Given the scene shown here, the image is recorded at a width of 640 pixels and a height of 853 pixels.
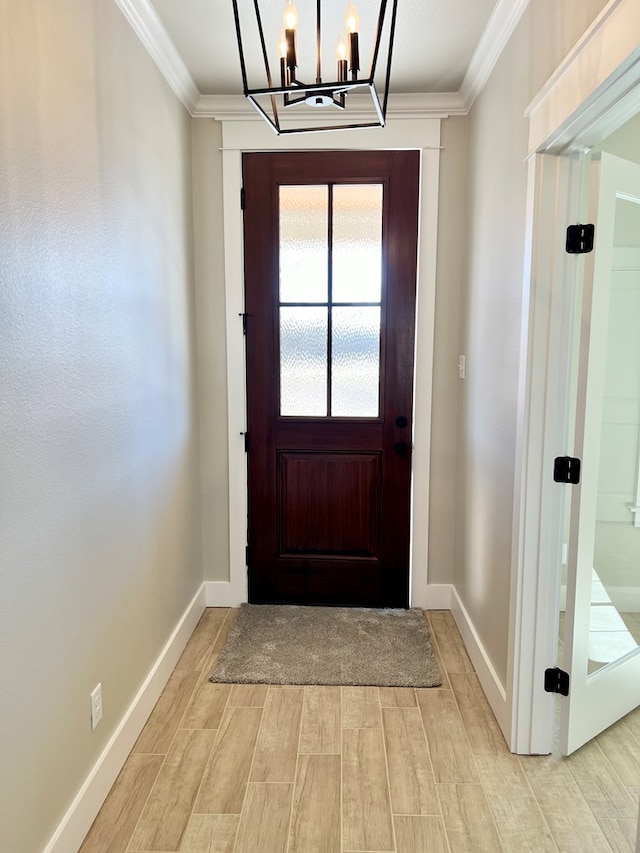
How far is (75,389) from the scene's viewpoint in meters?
1.57

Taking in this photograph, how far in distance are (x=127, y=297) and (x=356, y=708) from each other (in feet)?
5.73

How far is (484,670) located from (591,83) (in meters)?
2.04

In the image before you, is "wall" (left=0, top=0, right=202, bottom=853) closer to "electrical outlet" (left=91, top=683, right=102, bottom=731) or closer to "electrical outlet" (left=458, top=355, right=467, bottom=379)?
"electrical outlet" (left=91, top=683, right=102, bottom=731)

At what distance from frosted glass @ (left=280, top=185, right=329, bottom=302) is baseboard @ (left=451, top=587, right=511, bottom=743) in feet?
5.64

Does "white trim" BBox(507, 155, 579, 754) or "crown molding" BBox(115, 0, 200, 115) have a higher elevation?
"crown molding" BBox(115, 0, 200, 115)

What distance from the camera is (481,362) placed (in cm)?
248

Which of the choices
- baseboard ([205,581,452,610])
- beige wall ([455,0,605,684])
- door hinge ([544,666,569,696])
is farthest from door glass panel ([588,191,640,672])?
baseboard ([205,581,452,610])

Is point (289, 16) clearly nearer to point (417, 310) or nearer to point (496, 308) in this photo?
point (496, 308)

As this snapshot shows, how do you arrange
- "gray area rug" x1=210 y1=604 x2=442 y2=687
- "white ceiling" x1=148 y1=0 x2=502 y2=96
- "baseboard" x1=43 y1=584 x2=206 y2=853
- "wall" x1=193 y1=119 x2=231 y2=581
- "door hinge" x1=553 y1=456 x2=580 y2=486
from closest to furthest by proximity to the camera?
"baseboard" x1=43 y1=584 x2=206 y2=853 < "door hinge" x1=553 y1=456 x2=580 y2=486 < "white ceiling" x1=148 y1=0 x2=502 y2=96 < "gray area rug" x1=210 y1=604 x2=442 y2=687 < "wall" x1=193 y1=119 x2=231 y2=581

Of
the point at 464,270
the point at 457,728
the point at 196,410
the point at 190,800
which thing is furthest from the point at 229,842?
the point at 464,270

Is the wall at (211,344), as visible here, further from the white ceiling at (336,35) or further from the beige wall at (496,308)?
the beige wall at (496,308)

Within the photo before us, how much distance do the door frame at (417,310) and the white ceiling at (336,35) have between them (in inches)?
8.2

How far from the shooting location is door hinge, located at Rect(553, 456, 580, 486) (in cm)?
181

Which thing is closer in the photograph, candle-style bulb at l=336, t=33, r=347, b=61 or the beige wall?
candle-style bulb at l=336, t=33, r=347, b=61
